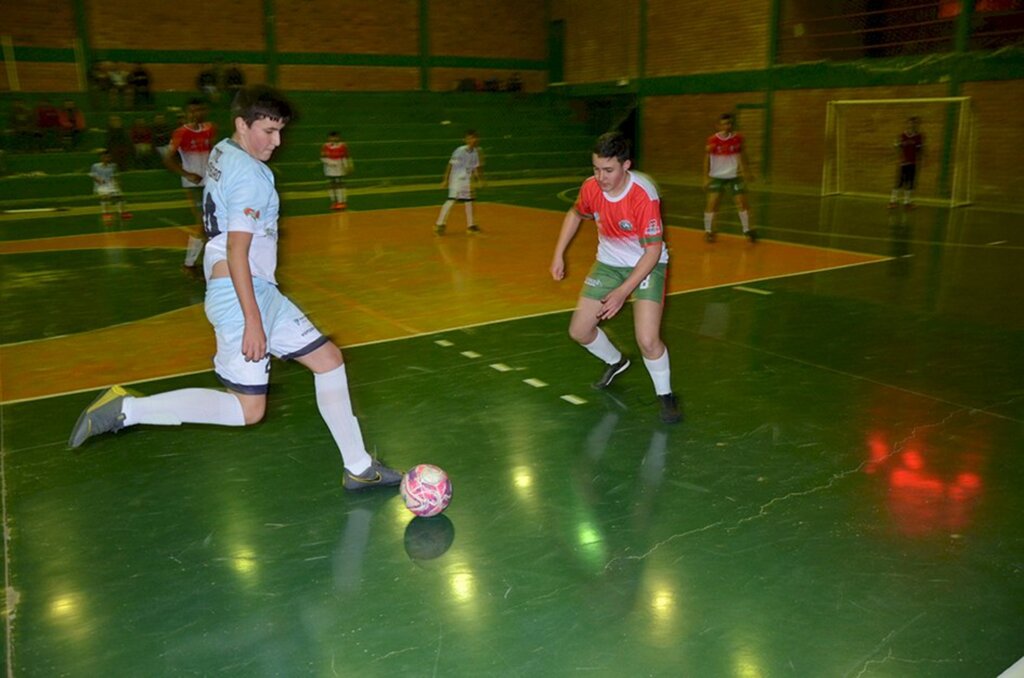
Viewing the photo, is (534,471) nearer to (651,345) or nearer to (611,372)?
(651,345)

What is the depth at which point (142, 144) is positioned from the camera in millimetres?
23938

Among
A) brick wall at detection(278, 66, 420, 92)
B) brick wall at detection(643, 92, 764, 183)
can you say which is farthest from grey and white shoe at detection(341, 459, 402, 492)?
brick wall at detection(278, 66, 420, 92)

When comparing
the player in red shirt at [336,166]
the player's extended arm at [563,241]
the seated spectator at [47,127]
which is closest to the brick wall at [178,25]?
the seated spectator at [47,127]

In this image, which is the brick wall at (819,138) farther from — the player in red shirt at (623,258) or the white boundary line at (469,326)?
the player in red shirt at (623,258)

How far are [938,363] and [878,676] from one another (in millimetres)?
4566

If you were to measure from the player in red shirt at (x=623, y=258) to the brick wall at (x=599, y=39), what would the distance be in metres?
25.6

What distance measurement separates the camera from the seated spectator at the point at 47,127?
23062 mm

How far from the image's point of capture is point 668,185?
1089 inches

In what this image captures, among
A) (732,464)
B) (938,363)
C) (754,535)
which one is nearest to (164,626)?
(754,535)

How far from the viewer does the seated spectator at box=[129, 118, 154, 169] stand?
23.8 meters

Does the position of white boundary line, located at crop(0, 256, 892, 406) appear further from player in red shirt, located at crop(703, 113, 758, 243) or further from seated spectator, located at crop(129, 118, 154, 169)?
seated spectator, located at crop(129, 118, 154, 169)

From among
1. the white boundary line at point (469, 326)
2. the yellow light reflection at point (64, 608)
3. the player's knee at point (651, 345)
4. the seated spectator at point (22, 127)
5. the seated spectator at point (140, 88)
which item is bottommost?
the yellow light reflection at point (64, 608)

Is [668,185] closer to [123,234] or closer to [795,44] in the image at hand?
[795,44]

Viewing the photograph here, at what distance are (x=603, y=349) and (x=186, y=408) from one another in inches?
128
